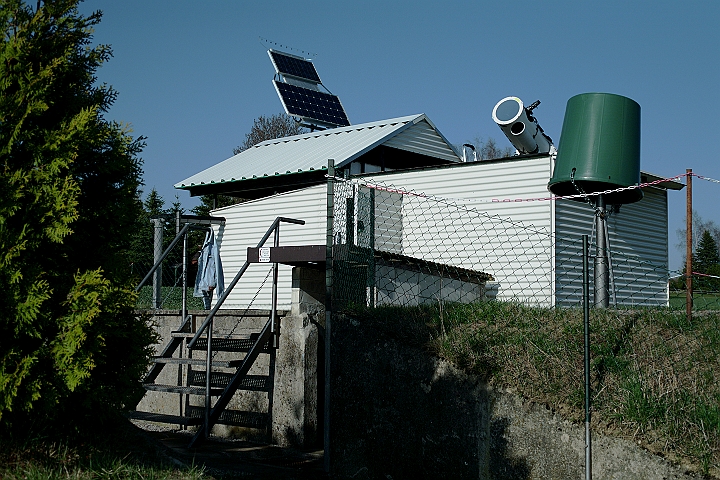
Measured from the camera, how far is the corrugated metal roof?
16.8m

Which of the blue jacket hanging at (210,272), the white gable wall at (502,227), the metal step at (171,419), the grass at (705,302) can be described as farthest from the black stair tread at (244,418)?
the grass at (705,302)

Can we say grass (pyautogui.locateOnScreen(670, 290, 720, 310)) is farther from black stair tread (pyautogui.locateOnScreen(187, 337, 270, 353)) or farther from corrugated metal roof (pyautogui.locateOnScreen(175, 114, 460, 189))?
corrugated metal roof (pyautogui.locateOnScreen(175, 114, 460, 189))

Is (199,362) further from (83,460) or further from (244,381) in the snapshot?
(83,460)

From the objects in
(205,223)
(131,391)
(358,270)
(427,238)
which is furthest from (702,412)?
(205,223)

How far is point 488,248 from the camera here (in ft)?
39.8

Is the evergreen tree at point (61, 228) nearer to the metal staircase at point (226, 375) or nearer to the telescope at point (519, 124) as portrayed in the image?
the metal staircase at point (226, 375)

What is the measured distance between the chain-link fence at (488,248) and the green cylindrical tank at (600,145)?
99 cm

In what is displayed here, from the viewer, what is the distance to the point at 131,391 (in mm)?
5457

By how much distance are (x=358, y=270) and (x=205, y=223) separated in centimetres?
873

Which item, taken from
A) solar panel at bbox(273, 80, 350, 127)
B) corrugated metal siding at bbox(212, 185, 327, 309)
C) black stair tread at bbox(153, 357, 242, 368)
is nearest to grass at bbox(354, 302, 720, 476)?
black stair tread at bbox(153, 357, 242, 368)

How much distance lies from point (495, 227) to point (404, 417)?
5582 mm

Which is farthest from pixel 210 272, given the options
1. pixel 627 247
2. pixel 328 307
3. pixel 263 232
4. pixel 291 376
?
pixel 627 247

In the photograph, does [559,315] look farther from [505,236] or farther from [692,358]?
[505,236]

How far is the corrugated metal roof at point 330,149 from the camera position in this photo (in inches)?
662
